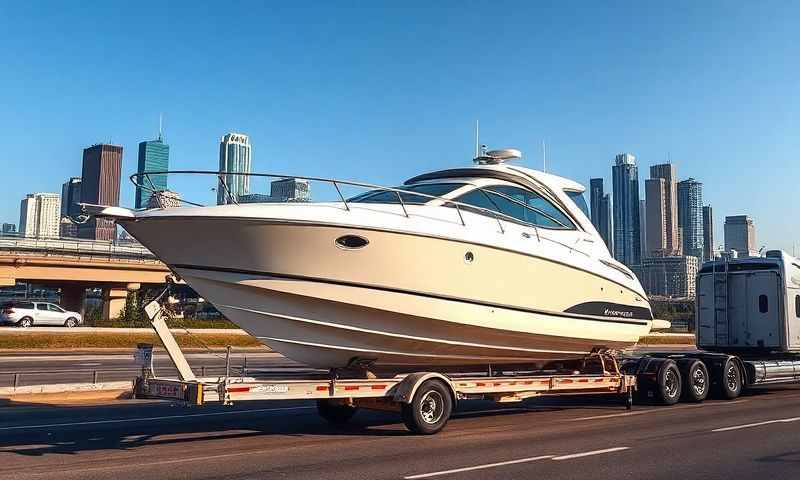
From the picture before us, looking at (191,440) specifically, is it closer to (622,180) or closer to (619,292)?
(619,292)

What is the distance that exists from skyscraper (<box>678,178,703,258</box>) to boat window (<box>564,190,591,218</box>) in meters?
116

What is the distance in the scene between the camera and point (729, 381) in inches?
589

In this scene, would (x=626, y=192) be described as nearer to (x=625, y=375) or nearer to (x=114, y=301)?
(x=114, y=301)

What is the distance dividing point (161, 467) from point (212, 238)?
104 inches

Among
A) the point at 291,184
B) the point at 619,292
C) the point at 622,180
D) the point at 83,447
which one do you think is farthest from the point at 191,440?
the point at 622,180

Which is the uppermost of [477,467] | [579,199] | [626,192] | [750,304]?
[626,192]

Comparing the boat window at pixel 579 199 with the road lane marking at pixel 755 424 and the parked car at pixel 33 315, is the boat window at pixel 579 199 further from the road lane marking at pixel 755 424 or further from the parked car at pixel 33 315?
the parked car at pixel 33 315

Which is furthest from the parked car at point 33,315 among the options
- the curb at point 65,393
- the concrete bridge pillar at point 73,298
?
the curb at point 65,393

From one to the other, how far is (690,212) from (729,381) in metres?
134

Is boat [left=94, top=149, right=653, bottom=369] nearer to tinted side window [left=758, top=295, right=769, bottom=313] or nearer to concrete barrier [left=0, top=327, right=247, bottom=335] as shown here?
tinted side window [left=758, top=295, right=769, bottom=313]

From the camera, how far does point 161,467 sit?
766cm

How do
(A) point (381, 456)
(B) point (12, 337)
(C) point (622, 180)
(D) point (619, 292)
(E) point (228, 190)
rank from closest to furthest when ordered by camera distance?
(A) point (381, 456), (E) point (228, 190), (D) point (619, 292), (B) point (12, 337), (C) point (622, 180)

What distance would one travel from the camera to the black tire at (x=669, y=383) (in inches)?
540

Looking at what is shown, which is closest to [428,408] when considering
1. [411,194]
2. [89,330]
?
[411,194]
